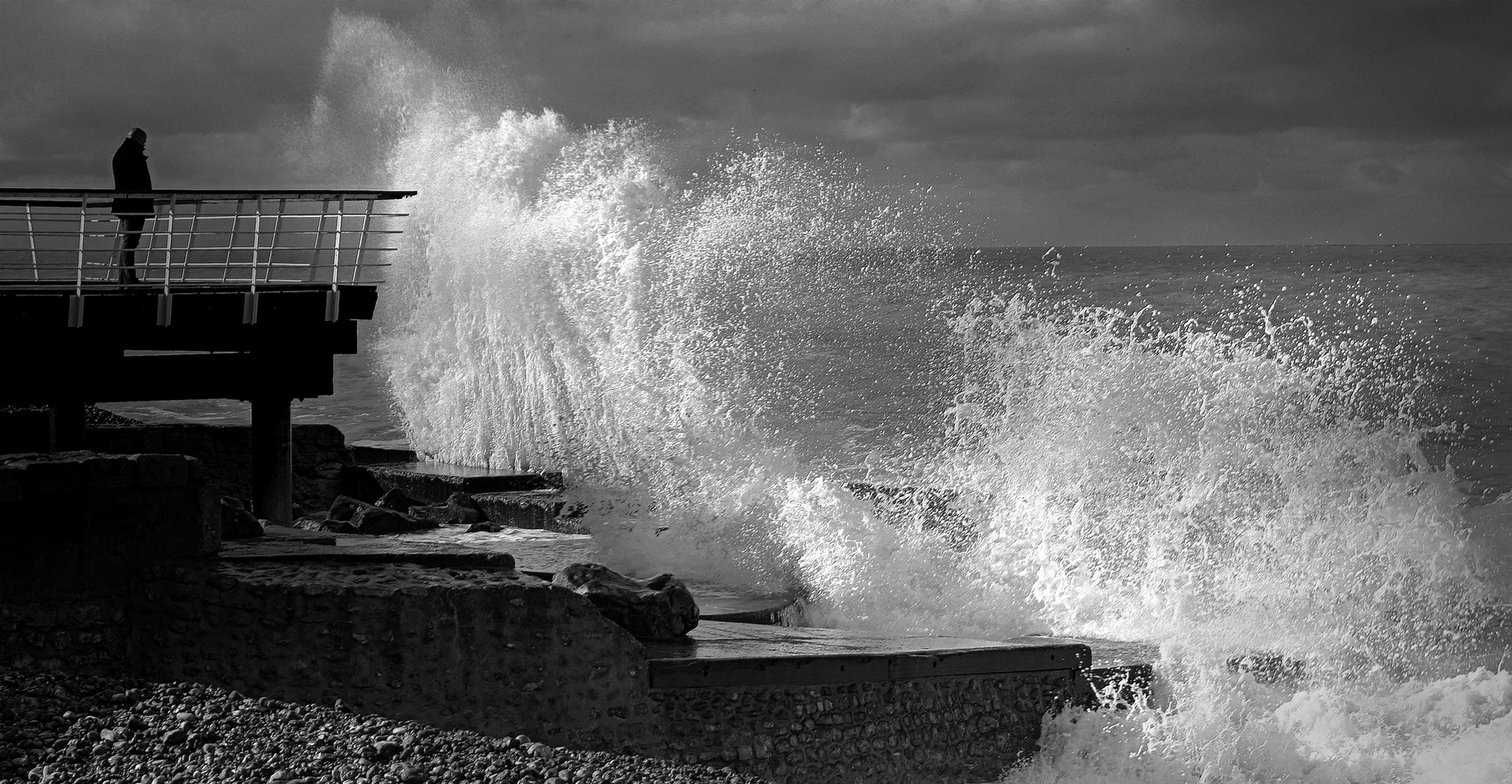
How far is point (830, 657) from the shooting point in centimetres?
665

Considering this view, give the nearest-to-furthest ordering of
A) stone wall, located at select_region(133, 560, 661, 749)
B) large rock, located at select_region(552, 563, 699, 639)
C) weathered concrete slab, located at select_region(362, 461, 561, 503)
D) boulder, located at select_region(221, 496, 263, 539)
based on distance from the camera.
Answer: stone wall, located at select_region(133, 560, 661, 749) < large rock, located at select_region(552, 563, 699, 639) < boulder, located at select_region(221, 496, 263, 539) < weathered concrete slab, located at select_region(362, 461, 561, 503)

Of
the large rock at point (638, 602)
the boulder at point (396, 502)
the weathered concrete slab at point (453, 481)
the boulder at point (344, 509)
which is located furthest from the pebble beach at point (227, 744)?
the weathered concrete slab at point (453, 481)

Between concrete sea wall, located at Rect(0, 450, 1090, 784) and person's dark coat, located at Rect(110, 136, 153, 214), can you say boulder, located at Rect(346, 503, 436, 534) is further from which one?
concrete sea wall, located at Rect(0, 450, 1090, 784)

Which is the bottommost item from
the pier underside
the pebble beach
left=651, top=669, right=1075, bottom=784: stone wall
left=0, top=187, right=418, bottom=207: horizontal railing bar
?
left=651, top=669, right=1075, bottom=784: stone wall

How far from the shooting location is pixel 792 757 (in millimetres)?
6605

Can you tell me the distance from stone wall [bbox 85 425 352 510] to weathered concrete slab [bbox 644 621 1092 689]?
6706 millimetres

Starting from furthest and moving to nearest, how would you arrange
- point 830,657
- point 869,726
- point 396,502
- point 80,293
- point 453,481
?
point 453,481 → point 396,502 → point 80,293 → point 869,726 → point 830,657

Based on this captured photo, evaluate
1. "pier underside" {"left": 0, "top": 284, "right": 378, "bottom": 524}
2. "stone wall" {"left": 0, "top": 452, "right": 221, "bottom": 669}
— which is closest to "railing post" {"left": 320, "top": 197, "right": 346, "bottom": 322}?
"pier underside" {"left": 0, "top": 284, "right": 378, "bottom": 524}

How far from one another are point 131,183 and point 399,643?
6.38 m

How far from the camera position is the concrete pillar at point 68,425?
1013cm

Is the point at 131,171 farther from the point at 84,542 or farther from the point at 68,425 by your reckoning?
the point at 84,542

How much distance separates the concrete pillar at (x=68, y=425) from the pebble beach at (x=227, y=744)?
4.79m

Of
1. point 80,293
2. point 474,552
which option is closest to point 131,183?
point 80,293

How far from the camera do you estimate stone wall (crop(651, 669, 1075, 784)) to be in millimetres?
6445
